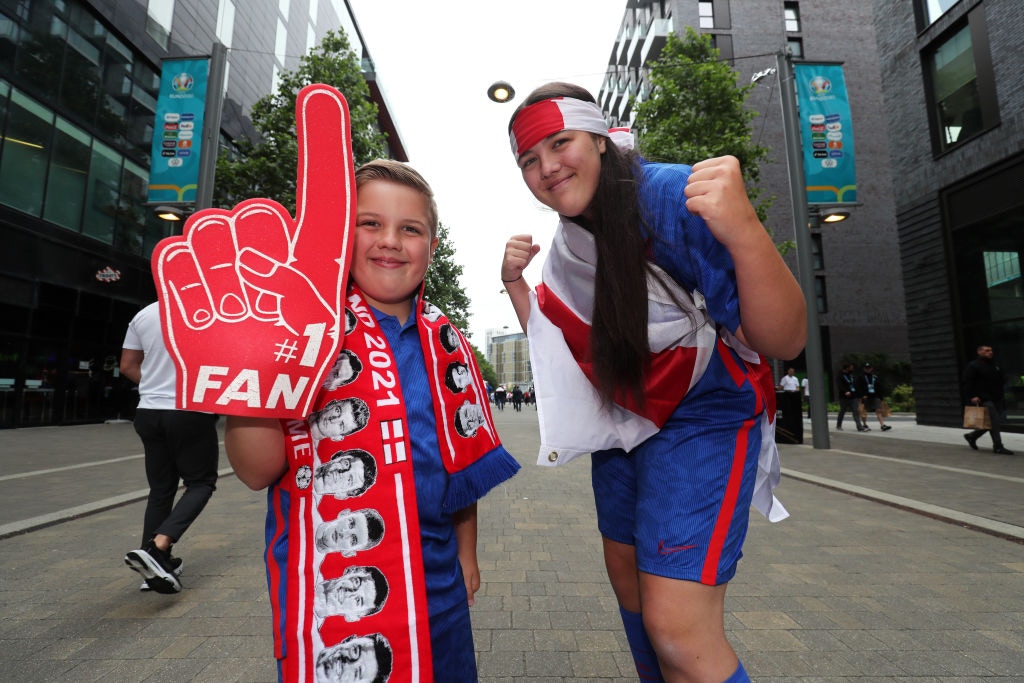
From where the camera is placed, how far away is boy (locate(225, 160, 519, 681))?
1.09 metres

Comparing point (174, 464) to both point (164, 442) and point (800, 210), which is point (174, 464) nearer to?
point (164, 442)

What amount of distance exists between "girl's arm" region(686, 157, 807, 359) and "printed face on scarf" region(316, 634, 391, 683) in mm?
996

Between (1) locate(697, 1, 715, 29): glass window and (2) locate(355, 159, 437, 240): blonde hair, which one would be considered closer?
(2) locate(355, 159, 437, 240): blonde hair

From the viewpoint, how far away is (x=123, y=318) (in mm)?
15297

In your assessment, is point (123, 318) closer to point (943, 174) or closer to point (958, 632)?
point (958, 632)

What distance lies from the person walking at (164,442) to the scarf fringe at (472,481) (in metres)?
2.54

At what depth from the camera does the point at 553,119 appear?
1.38 m

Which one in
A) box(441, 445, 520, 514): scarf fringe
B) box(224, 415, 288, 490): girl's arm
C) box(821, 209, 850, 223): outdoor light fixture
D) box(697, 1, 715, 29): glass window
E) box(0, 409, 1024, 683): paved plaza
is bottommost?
box(0, 409, 1024, 683): paved plaza

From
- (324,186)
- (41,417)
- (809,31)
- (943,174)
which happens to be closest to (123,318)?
(41,417)

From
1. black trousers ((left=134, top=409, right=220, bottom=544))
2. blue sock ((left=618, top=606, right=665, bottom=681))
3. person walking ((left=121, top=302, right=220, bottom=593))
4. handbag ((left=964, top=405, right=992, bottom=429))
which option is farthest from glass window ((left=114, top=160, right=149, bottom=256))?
handbag ((left=964, top=405, right=992, bottom=429))

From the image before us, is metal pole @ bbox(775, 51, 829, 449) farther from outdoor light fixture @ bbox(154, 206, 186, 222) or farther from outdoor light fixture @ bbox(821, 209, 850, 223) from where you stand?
outdoor light fixture @ bbox(154, 206, 186, 222)

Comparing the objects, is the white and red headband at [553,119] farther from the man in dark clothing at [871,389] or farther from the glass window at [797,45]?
the glass window at [797,45]

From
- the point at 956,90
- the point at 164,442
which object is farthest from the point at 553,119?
the point at 956,90

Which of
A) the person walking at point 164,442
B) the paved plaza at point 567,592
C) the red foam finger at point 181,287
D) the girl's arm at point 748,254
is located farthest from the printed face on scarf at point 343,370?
the person walking at point 164,442
